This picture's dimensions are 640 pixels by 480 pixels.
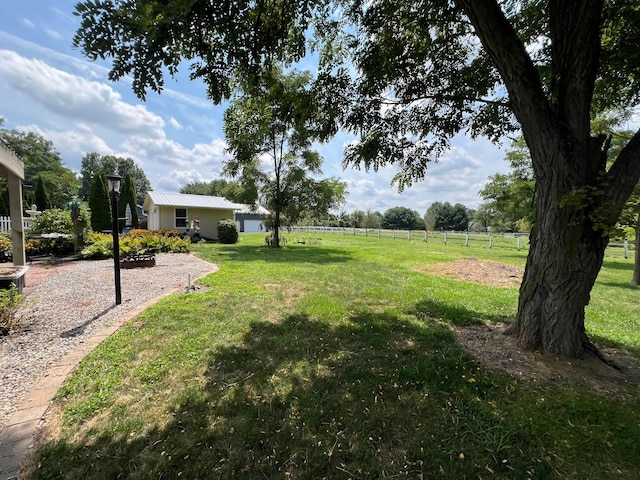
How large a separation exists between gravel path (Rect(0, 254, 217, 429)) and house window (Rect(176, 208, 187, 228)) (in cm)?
1110

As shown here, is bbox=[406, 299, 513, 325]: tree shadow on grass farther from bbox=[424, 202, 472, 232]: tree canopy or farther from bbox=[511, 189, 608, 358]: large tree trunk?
bbox=[424, 202, 472, 232]: tree canopy

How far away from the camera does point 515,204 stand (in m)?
13.7

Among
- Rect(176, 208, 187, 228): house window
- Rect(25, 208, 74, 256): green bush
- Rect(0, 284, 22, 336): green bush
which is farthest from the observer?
Rect(176, 208, 187, 228): house window

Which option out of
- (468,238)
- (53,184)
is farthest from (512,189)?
(53,184)

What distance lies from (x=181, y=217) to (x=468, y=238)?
827 inches

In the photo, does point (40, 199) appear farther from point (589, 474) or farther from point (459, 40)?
point (589, 474)

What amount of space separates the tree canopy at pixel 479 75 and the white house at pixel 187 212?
1518 centimetres

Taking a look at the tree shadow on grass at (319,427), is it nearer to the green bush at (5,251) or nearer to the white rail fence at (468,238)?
the green bush at (5,251)

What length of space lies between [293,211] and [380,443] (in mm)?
13843

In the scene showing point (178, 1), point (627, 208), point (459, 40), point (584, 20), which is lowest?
point (627, 208)

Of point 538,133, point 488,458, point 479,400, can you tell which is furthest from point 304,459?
point 538,133

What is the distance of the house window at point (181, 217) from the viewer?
18.9 meters

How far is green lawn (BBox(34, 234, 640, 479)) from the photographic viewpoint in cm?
182

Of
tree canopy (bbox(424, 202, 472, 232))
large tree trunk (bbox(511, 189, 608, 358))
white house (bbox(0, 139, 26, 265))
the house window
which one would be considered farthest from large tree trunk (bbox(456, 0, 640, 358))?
tree canopy (bbox(424, 202, 472, 232))
